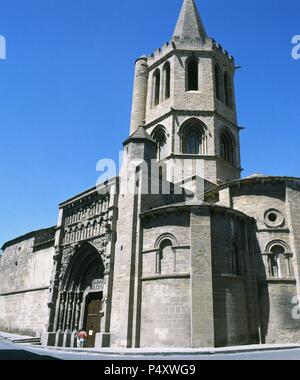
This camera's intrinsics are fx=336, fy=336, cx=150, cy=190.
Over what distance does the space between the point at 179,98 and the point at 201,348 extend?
16.9 meters

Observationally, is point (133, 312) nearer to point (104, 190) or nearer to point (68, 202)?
point (104, 190)

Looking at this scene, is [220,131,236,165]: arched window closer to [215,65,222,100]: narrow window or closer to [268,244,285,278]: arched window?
[215,65,222,100]: narrow window

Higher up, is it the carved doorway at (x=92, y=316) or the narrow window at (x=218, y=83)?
the narrow window at (x=218, y=83)

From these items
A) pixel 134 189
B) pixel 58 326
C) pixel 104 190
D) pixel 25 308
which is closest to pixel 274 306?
pixel 134 189

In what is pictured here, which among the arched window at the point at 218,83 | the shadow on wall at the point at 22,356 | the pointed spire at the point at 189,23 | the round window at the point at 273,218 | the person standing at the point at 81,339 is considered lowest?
the shadow on wall at the point at 22,356

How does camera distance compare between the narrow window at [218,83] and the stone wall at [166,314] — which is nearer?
the stone wall at [166,314]

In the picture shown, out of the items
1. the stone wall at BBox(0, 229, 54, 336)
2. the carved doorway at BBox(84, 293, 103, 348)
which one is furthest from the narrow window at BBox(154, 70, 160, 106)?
the carved doorway at BBox(84, 293, 103, 348)

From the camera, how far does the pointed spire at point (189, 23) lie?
26.8 meters

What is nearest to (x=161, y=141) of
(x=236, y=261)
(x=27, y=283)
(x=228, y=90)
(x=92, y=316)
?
(x=228, y=90)

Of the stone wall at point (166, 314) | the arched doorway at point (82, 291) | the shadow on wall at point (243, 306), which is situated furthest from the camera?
the arched doorway at point (82, 291)

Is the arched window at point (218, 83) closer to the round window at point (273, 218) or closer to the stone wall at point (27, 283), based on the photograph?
the round window at point (273, 218)

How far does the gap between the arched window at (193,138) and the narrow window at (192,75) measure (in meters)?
3.48

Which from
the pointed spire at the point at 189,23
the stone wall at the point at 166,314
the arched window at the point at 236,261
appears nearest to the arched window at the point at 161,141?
the pointed spire at the point at 189,23

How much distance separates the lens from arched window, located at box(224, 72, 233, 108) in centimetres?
2623
